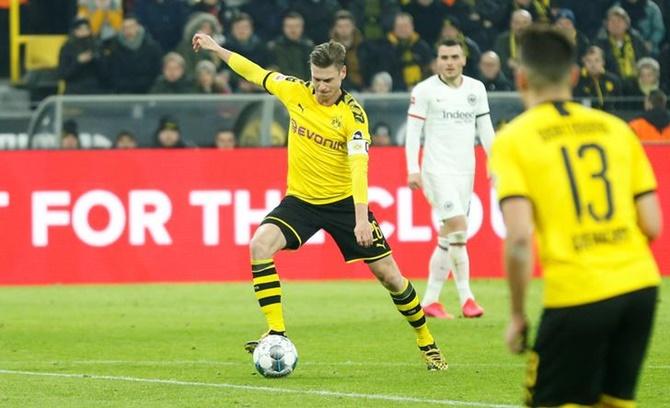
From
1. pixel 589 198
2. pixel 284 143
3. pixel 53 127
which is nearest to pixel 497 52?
pixel 284 143

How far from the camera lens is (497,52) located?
20.2m

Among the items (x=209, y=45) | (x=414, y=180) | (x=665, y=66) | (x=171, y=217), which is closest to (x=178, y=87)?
(x=171, y=217)

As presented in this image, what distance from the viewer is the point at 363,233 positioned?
381 inches

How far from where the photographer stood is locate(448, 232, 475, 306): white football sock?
13.8m

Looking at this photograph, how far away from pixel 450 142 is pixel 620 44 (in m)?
7.15

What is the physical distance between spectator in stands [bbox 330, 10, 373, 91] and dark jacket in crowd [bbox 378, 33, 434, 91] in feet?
0.68

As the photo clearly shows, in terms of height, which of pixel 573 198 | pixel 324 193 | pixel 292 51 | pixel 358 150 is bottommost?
pixel 573 198

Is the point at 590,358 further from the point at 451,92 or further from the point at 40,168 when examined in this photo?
the point at 40,168

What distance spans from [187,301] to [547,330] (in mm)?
10647

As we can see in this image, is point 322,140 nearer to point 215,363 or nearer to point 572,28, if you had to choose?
point 215,363

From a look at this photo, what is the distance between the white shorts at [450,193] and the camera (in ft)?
44.5

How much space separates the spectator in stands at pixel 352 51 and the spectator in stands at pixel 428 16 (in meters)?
1.05

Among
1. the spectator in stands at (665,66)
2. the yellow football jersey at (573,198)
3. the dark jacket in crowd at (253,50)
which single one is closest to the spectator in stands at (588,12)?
the spectator in stands at (665,66)

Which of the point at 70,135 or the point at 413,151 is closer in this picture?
the point at 413,151
